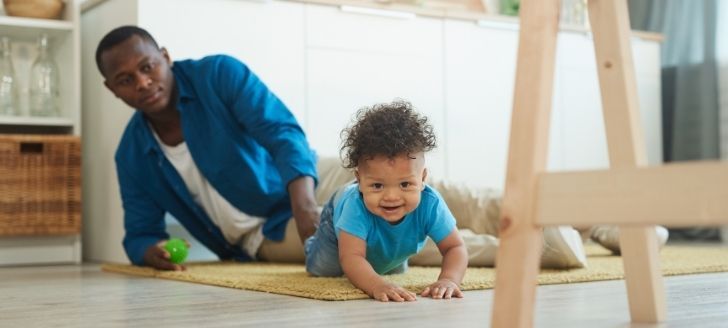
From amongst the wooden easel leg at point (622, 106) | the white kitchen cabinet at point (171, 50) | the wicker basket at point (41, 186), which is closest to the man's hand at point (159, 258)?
the white kitchen cabinet at point (171, 50)

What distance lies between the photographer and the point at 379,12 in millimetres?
3107

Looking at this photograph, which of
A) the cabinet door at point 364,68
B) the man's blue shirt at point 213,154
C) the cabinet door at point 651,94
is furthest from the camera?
the cabinet door at point 651,94

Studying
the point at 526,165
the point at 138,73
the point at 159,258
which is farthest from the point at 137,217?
the point at 526,165

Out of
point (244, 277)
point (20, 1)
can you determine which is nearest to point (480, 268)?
point (244, 277)

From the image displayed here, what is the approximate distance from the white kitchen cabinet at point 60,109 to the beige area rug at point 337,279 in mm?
465

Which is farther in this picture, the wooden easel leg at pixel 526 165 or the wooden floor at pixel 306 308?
the wooden floor at pixel 306 308

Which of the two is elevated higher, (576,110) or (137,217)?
(576,110)

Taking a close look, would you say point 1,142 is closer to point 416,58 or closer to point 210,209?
point 210,209

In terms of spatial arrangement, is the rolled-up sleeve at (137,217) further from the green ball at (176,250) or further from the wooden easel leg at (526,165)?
the wooden easel leg at (526,165)

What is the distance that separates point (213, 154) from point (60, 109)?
2.44 ft

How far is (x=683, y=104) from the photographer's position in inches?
147

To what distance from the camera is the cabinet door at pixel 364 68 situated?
2996 mm

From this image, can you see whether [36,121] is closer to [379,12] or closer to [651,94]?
[379,12]

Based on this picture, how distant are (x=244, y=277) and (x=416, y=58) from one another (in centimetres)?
143
